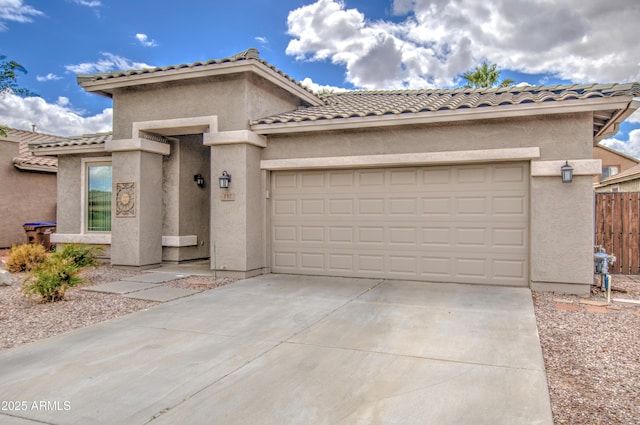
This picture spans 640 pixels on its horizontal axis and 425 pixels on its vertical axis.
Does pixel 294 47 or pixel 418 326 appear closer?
pixel 418 326

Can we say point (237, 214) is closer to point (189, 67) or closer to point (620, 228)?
point (189, 67)

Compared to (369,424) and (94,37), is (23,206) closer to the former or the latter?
(94,37)

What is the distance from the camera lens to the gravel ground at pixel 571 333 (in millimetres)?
3312

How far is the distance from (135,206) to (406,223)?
20.5ft

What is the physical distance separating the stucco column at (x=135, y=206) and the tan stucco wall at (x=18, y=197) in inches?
329

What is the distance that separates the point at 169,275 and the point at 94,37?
30.6 feet

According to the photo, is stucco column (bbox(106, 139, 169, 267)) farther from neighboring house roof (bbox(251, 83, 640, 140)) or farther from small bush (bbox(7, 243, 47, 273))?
neighboring house roof (bbox(251, 83, 640, 140))

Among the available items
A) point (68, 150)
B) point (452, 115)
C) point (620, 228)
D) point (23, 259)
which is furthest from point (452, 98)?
point (23, 259)

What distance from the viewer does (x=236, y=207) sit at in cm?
909

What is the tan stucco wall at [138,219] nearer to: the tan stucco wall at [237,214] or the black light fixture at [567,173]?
the tan stucco wall at [237,214]

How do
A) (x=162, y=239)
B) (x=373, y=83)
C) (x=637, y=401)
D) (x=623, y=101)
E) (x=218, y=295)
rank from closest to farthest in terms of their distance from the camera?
(x=637, y=401)
(x=623, y=101)
(x=218, y=295)
(x=162, y=239)
(x=373, y=83)

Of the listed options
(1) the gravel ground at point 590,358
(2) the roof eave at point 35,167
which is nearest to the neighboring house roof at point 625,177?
(1) the gravel ground at point 590,358

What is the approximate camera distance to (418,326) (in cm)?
539

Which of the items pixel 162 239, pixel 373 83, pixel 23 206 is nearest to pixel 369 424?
pixel 162 239
